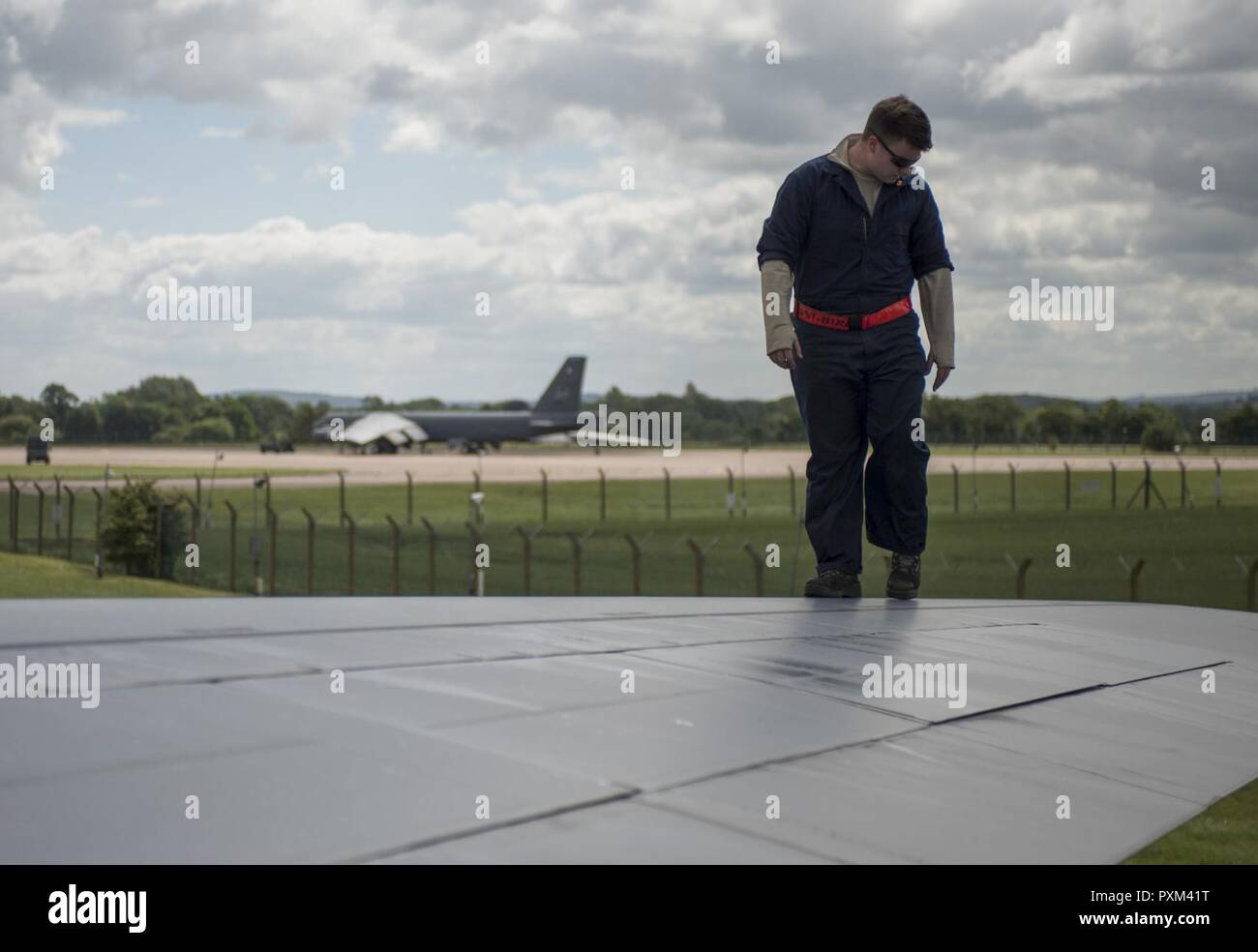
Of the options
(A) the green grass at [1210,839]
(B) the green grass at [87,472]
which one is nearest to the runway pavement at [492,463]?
(B) the green grass at [87,472]

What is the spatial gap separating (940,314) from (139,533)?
27928 millimetres

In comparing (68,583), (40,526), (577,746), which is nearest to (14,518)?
(40,526)

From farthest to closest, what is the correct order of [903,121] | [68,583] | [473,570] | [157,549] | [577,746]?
1. [157,549]
2. [68,583]
3. [473,570]
4. [903,121]
5. [577,746]

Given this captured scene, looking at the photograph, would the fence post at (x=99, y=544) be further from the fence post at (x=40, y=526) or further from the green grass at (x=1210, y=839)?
the green grass at (x=1210, y=839)

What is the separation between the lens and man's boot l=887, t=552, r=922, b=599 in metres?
6.06

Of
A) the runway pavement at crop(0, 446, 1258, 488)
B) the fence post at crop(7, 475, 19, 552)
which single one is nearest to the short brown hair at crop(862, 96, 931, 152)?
the fence post at crop(7, 475, 19, 552)

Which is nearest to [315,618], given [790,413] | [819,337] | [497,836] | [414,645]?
[414,645]

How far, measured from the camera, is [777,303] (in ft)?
19.2

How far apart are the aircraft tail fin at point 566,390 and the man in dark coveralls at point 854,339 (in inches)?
3142

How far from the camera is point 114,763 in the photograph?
74.2 inches

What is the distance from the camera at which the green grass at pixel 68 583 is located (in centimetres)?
2847

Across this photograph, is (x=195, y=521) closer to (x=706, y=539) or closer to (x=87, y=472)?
(x=87, y=472)

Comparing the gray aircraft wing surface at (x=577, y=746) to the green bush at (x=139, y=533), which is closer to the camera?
the gray aircraft wing surface at (x=577, y=746)
